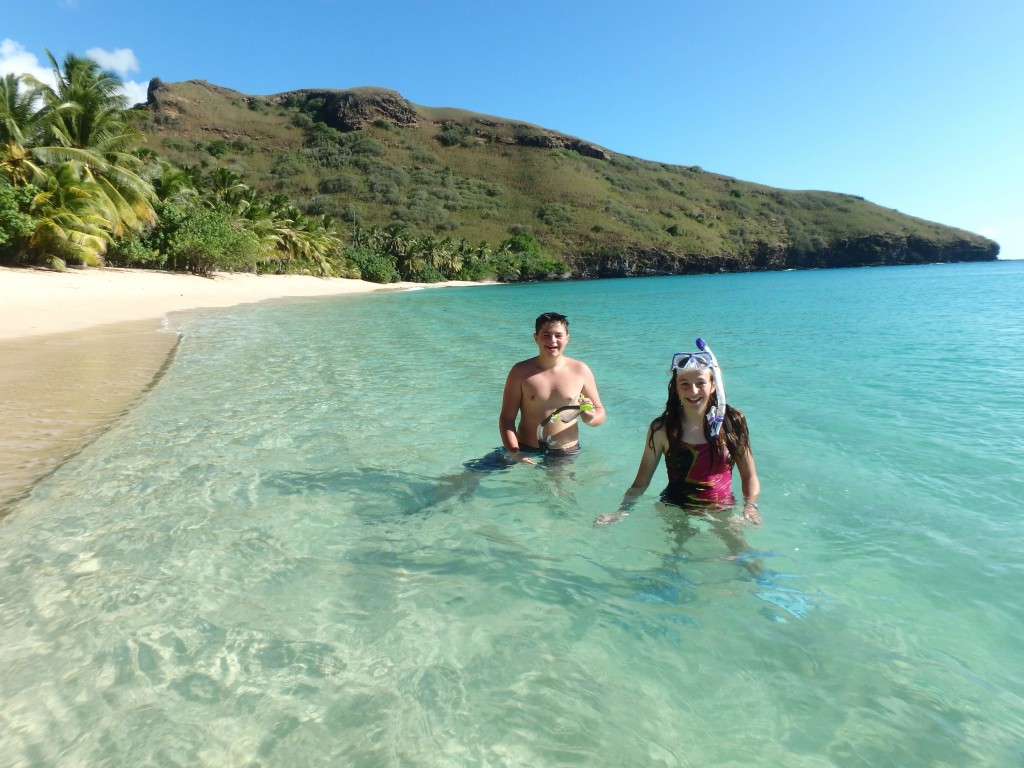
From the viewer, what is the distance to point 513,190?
405ft

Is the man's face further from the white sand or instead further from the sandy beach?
the white sand

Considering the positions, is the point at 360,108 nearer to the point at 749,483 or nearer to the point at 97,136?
the point at 97,136

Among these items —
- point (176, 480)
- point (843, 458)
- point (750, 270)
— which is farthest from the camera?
point (750, 270)

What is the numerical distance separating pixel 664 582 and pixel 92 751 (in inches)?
108

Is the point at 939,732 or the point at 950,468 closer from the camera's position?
the point at 939,732

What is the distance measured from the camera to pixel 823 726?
241cm

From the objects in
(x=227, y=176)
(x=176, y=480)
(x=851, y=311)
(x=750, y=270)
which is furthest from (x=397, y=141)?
(x=176, y=480)

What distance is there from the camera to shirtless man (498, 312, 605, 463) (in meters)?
4.36

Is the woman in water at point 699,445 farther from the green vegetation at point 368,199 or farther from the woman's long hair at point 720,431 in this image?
the green vegetation at point 368,199

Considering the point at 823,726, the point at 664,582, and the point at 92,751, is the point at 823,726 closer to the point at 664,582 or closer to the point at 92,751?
the point at 664,582

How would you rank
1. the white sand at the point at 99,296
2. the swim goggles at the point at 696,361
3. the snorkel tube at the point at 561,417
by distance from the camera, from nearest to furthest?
1. the swim goggles at the point at 696,361
2. the snorkel tube at the point at 561,417
3. the white sand at the point at 99,296

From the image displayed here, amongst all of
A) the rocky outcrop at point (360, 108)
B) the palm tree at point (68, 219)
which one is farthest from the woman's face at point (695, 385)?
the rocky outcrop at point (360, 108)

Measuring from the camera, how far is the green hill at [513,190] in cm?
10800

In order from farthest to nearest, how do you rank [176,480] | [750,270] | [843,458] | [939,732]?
1. [750,270]
2. [843,458]
3. [176,480]
4. [939,732]
